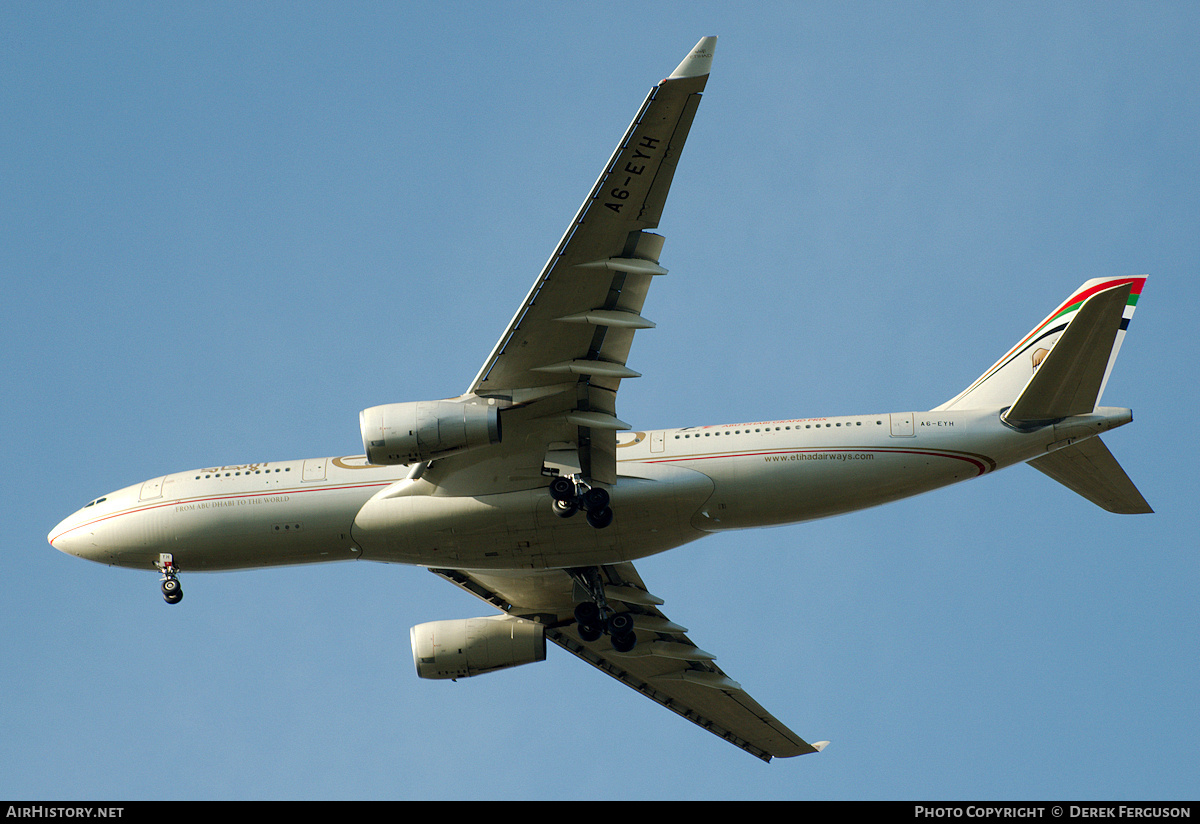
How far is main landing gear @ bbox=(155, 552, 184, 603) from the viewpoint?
96.3 ft

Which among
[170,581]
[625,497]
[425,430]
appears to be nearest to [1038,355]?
[625,497]

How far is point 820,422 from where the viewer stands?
28.1 meters

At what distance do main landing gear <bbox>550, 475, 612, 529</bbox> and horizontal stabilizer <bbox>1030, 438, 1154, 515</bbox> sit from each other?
9851 millimetres

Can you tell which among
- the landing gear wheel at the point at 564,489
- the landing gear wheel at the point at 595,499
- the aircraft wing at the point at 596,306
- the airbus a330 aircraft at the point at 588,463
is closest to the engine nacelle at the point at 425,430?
the airbus a330 aircraft at the point at 588,463

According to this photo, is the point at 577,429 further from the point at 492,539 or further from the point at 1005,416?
the point at 1005,416

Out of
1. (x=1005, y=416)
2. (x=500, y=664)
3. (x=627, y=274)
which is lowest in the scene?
(x=500, y=664)

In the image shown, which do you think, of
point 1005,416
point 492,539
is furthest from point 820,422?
point 492,539

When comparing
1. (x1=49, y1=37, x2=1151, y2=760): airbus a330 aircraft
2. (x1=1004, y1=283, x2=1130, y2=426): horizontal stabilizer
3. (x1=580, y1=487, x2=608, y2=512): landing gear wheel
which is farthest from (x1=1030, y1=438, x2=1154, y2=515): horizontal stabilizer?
(x1=580, y1=487, x2=608, y2=512): landing gear wheel

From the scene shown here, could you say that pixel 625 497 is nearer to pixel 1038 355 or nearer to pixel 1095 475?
pixel 1038 355

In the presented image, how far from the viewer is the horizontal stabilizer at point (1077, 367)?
25188mm

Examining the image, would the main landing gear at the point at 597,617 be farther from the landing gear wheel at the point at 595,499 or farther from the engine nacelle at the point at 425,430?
the engine nacelle at the point at 425,430

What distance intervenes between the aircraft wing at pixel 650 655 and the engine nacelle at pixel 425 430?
8015 millimetres

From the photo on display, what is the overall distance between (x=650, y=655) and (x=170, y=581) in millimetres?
12822
